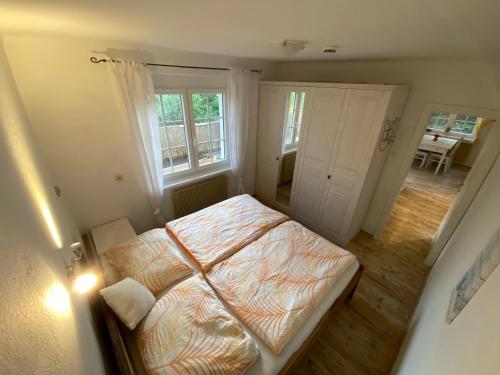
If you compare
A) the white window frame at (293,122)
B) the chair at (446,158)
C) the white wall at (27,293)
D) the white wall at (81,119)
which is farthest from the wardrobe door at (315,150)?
the chair at (446,158)

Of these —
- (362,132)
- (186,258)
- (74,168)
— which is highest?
(362,132)

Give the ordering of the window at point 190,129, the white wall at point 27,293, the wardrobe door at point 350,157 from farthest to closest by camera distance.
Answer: the window at point 190,129 → the wardrobe door at point 350,157 → the white wall at point 27,293

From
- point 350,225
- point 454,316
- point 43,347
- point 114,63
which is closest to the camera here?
point 43,347

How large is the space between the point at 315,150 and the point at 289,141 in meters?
0.73

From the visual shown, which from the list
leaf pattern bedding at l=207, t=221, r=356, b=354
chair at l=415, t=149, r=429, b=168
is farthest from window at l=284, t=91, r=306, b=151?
chair at l=415, t=149, r=429, b=168

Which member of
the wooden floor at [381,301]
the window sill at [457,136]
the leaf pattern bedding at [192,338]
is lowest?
the wooden floor at [381,301]

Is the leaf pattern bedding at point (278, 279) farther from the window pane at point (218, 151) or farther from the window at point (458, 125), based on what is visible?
the window at point (458, 125)

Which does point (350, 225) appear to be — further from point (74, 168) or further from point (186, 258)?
point (74, 168)

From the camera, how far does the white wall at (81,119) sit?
5.71ft

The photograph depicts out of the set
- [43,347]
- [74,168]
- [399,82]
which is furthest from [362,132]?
[74,168]

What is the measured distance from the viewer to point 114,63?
A: 1.99 meters

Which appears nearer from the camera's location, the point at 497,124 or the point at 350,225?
the point at 497,124

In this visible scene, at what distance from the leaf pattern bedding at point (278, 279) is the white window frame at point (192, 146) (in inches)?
61.9

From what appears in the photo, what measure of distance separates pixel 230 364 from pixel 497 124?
10.3ft
